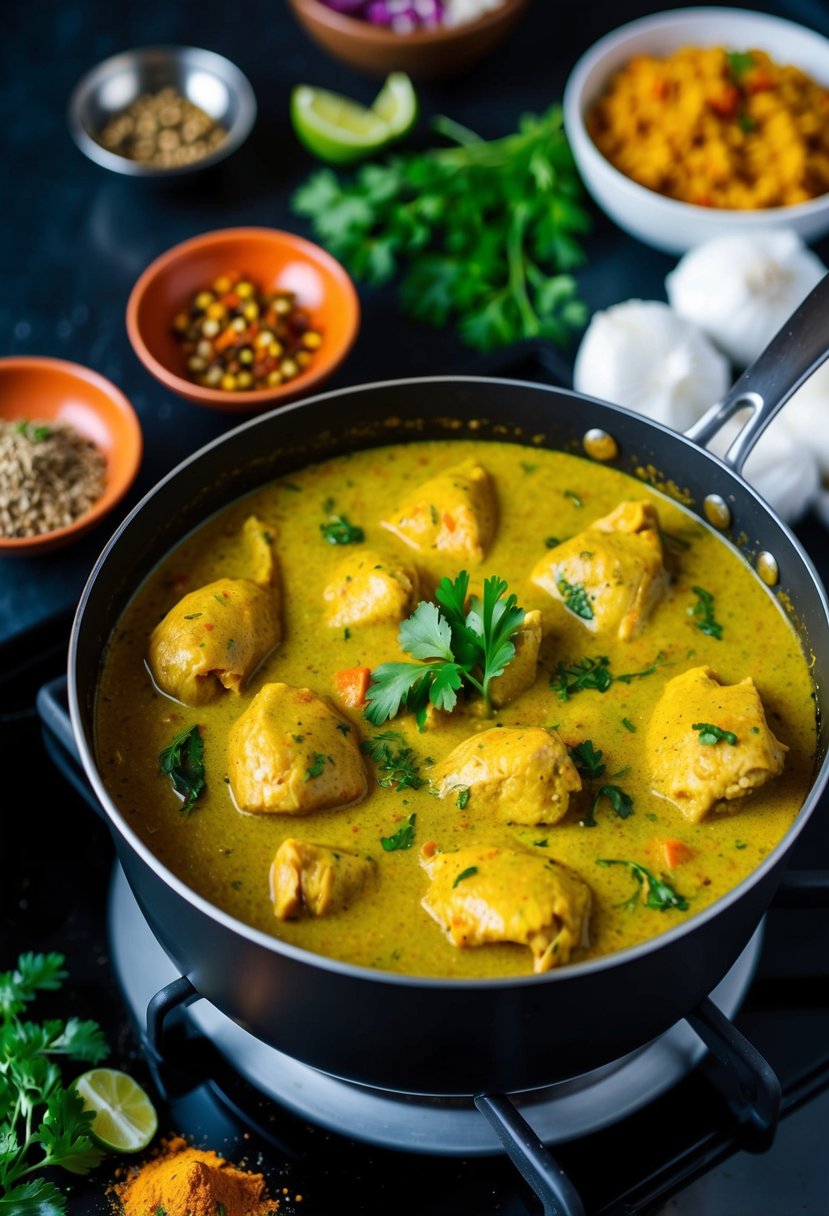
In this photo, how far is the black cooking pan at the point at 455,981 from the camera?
72.1 inches

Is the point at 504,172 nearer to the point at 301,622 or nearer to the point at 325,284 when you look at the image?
the point at 325,284

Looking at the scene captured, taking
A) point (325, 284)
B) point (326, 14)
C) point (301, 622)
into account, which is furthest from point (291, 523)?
point (326, 14)

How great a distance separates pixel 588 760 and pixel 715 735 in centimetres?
23

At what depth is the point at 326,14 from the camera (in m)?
3.99

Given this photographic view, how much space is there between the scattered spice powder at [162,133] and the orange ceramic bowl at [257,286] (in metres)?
0.48

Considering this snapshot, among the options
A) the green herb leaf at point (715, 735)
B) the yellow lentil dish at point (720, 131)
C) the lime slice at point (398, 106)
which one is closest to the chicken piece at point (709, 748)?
the green herb leaf at point (715, 735)

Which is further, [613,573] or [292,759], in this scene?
[613,573]

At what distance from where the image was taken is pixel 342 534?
272cm

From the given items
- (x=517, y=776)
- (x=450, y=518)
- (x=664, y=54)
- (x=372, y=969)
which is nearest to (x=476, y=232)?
(x=664, y=54)

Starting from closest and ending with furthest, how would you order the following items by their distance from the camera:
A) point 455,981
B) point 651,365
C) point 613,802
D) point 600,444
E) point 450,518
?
point 455,981
point 613,802
point 450,518
point 600,444
point 651,365

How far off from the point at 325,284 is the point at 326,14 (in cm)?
102

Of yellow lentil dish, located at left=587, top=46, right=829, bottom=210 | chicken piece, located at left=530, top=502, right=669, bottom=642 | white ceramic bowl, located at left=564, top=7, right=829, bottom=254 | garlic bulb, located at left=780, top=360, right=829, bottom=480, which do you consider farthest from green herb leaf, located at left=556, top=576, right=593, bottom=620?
yellow lentil dish, located at left=587, top=46, right=829, bottom=210

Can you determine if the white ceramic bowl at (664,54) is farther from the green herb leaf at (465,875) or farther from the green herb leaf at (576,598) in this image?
the green herb leaf at (465,875)

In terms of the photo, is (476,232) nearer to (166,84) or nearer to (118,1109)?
(166,84)
